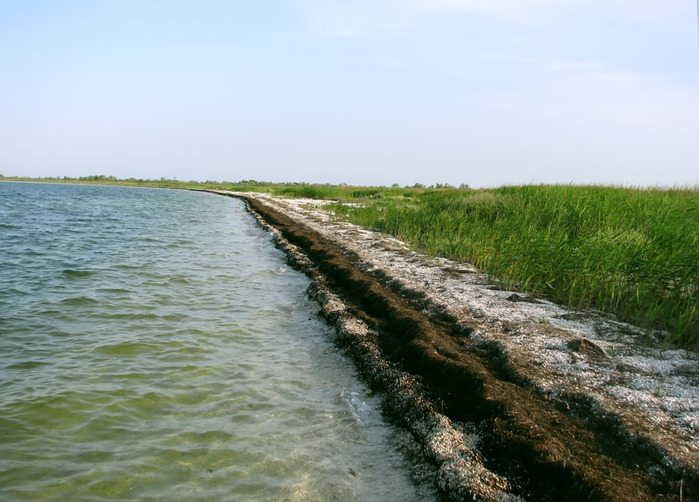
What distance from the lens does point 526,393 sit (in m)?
3.39

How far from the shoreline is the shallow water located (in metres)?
0.34

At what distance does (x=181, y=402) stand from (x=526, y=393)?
9.40 feet

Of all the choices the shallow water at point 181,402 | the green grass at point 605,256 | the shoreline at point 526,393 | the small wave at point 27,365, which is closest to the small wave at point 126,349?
the shallow water at point 181,402

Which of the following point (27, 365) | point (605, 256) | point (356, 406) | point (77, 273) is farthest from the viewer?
point (77, 273)

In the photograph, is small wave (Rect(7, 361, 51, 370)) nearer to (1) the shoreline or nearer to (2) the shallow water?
(2) the shallow water

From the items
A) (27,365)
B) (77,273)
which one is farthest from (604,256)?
(77,273)

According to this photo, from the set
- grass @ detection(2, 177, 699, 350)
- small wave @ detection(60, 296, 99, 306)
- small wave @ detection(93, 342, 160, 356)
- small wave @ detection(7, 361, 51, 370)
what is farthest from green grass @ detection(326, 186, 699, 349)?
small wave @ detection(60, 296, 99, 306)

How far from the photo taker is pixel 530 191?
12945 mm

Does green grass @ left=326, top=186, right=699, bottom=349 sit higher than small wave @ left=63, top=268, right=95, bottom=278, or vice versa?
green grass @ left=326, top=186, right=699, bottom=349

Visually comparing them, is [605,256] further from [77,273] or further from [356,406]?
[77,273]

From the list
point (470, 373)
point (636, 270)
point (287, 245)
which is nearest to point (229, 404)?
point (470, 373)

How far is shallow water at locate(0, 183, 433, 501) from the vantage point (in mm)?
2773

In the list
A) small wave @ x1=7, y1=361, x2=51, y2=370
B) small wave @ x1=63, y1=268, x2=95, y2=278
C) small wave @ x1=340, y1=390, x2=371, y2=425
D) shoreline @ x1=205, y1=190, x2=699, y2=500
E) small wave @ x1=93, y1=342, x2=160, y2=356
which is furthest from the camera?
small wave @ x1=63, y1=268, x2=95, y2=278

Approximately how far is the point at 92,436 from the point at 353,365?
2.42 m
